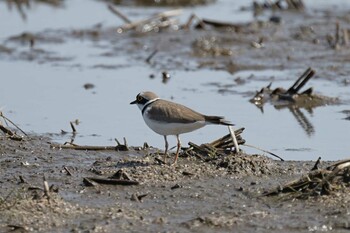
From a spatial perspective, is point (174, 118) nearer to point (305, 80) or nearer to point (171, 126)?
point (171, 126)

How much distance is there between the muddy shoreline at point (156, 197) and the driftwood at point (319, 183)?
6cm

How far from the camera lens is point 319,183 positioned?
7297mm

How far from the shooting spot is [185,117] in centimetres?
791

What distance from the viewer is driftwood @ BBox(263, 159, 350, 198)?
287 inches

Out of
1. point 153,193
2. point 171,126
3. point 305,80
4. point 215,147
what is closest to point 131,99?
point 305,80

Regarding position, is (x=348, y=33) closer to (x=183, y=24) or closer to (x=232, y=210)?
(x=183, y=24)

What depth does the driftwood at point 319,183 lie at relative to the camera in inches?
287

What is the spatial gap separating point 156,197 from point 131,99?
443cm

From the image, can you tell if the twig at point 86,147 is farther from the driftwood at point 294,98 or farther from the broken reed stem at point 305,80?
the broken reed stem at point 305,80

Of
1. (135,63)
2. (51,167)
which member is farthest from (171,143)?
(135,63)

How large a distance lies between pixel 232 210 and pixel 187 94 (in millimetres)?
5184

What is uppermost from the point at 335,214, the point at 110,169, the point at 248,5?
the point at 335,214

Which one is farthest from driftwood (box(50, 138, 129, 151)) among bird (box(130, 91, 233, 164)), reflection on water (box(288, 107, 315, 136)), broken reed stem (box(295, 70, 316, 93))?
broken reed stem (box(295, 70, 316, 93))

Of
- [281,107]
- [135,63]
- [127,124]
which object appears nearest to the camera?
[127,124]
